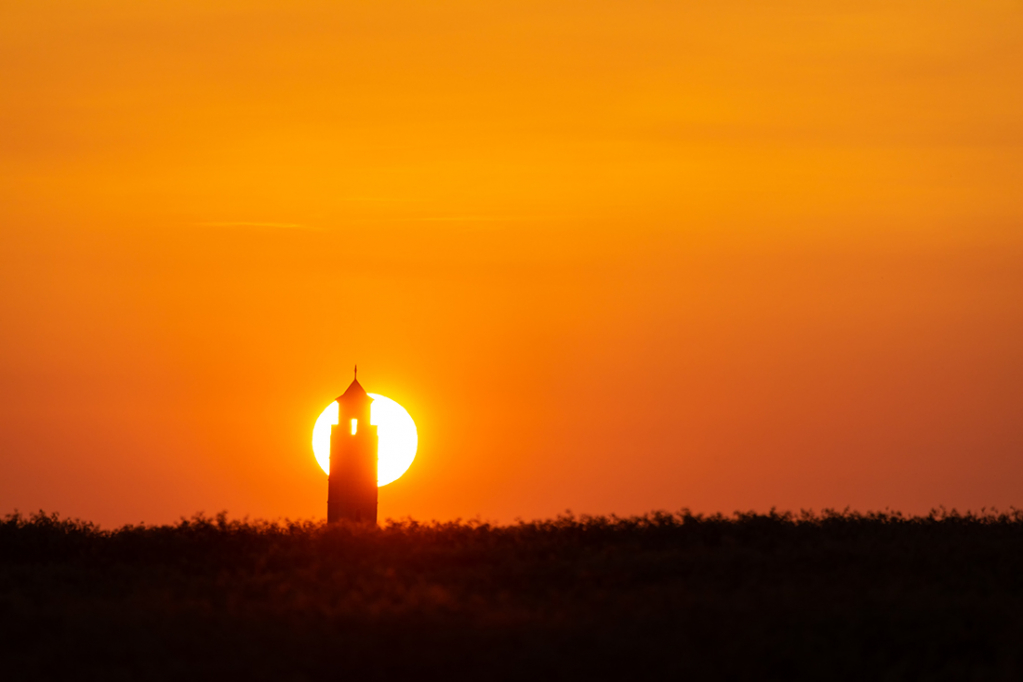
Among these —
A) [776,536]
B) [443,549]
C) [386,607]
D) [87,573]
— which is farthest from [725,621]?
[87,573]

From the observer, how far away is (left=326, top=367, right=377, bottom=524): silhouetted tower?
198ft

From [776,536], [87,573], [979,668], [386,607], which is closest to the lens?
[979,668]

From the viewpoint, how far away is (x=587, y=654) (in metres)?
15.6

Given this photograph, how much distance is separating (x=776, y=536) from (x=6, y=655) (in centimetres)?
1851

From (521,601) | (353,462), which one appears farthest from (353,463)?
(521,601)

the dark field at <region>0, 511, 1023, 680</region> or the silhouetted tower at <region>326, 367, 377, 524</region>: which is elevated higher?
the silhouetted tower at <region>326, 367, 377, 524</region>

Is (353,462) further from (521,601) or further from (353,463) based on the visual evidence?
(521,601)

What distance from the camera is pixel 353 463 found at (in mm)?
60500

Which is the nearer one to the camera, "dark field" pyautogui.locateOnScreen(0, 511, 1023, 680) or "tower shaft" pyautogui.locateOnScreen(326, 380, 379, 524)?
"dark field" pyautogui.locateOnScreen(0, 511, 1023, 680)

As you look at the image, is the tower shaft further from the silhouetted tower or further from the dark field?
the dark field

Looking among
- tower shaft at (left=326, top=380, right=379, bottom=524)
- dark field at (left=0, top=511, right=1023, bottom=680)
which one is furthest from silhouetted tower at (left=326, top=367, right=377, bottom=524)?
dark field at (left=0, top=511, right=1023, bottom=680)

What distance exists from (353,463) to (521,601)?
4075 centimetres

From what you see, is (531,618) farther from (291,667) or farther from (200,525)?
(200,525)

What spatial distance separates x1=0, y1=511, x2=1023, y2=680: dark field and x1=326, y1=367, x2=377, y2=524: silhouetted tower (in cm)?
2948
